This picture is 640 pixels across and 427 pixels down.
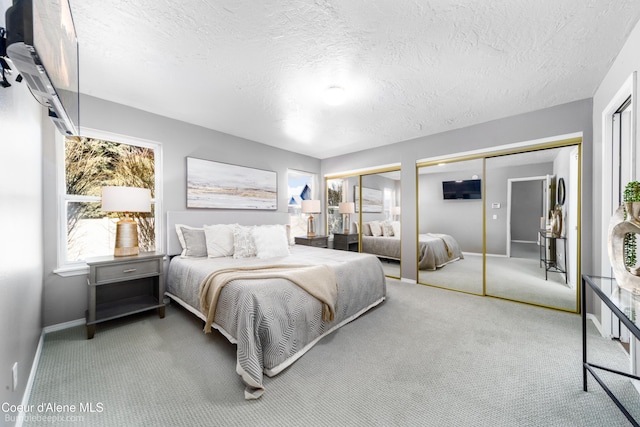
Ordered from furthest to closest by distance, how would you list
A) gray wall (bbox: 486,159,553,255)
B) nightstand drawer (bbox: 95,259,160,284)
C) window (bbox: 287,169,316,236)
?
window (bbox: 287,169,316,236) < gray wall (bbox: 486,159,553,255) < nightstand drawer (bbox: 95,259,160,284)

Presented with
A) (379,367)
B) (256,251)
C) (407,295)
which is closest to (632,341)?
(379,367)

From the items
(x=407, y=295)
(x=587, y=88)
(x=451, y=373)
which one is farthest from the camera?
(x=407, y=295)

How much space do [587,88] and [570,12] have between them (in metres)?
1.48

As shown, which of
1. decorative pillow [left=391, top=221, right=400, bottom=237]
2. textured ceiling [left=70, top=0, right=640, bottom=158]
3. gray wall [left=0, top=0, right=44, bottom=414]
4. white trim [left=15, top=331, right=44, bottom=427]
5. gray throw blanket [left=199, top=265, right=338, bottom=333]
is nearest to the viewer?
gray wall [left=0, top=0, right=44, bottom=414]

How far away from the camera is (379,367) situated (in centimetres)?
190

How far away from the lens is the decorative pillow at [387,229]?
4.64 metres

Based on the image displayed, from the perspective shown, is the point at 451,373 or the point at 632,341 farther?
the point at 451,373

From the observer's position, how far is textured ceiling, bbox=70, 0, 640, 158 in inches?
63.1

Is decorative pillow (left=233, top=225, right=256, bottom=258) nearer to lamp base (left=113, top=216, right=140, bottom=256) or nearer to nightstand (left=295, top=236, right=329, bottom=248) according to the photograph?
lamp base (left=113, top=216, right=140, bottom=256)

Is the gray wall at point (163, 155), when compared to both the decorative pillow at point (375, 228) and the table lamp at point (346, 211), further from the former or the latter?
the decorative pillow at point (375, 228)

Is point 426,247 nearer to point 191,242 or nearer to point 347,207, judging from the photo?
point 347,207

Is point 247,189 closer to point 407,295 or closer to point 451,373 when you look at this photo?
point 407,295

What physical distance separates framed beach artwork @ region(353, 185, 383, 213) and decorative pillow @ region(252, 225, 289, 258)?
2224 mm

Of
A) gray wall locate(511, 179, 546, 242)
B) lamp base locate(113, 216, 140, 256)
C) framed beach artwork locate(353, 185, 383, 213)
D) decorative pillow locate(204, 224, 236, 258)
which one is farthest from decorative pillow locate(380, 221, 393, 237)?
lamp base locate(113, 216, 140, 256)
